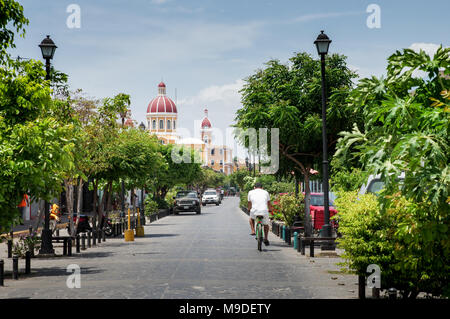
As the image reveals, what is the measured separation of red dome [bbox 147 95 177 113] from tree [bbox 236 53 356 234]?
14060cm

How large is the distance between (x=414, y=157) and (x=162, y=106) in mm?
157169

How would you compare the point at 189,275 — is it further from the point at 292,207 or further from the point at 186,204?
the point at 186,204

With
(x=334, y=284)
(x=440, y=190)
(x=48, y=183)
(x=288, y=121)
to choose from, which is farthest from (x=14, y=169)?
(x=288, y=121)

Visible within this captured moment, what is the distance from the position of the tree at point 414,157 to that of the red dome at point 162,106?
154187 millimetres

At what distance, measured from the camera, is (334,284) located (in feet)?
39.1

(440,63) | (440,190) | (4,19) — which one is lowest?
(440,190)

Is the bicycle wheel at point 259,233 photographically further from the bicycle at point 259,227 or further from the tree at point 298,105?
the tree at point 298,105

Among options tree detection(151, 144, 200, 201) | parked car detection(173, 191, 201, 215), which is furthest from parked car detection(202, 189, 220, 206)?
parked car detection(173, 191, 201, 215)

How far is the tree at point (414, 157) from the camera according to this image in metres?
6.93
